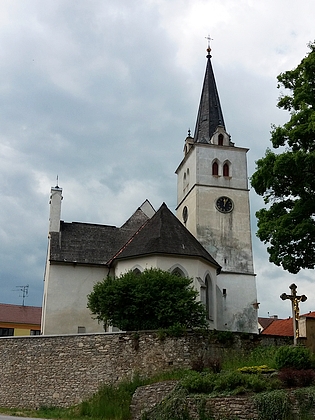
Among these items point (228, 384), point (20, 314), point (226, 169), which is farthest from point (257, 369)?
point (20, 314)

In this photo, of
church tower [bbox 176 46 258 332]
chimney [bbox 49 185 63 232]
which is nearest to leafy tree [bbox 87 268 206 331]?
church tower [bbox 176 46 258 332]

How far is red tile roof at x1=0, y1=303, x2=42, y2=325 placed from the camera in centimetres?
5431

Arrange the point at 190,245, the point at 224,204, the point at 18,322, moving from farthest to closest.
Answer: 1. the point at 18,322
2. the point at 224,204
3. the point at 190,245

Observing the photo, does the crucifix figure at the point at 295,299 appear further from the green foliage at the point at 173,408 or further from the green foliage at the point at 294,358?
the green foliage at the point at 173,408

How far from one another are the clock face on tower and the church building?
78 millimetres

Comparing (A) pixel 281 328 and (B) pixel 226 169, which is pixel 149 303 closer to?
(B) pixel 226 169

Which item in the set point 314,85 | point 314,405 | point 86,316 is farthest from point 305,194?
point 86,316

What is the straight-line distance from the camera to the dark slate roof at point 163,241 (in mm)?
28703

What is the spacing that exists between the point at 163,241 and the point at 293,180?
33.4ft

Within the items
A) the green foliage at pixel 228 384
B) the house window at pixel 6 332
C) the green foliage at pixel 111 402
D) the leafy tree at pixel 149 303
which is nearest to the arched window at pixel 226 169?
the leafy tree at pixel 149 303

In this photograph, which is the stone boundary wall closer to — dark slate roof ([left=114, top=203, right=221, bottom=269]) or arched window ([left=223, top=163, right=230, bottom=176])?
dark slate roof ([left=114, top=203, right=221, bottom=269])

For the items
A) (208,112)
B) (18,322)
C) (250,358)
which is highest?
(208,112)

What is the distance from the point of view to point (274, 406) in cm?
1457

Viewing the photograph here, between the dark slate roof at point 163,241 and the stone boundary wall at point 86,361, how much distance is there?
7.58m
